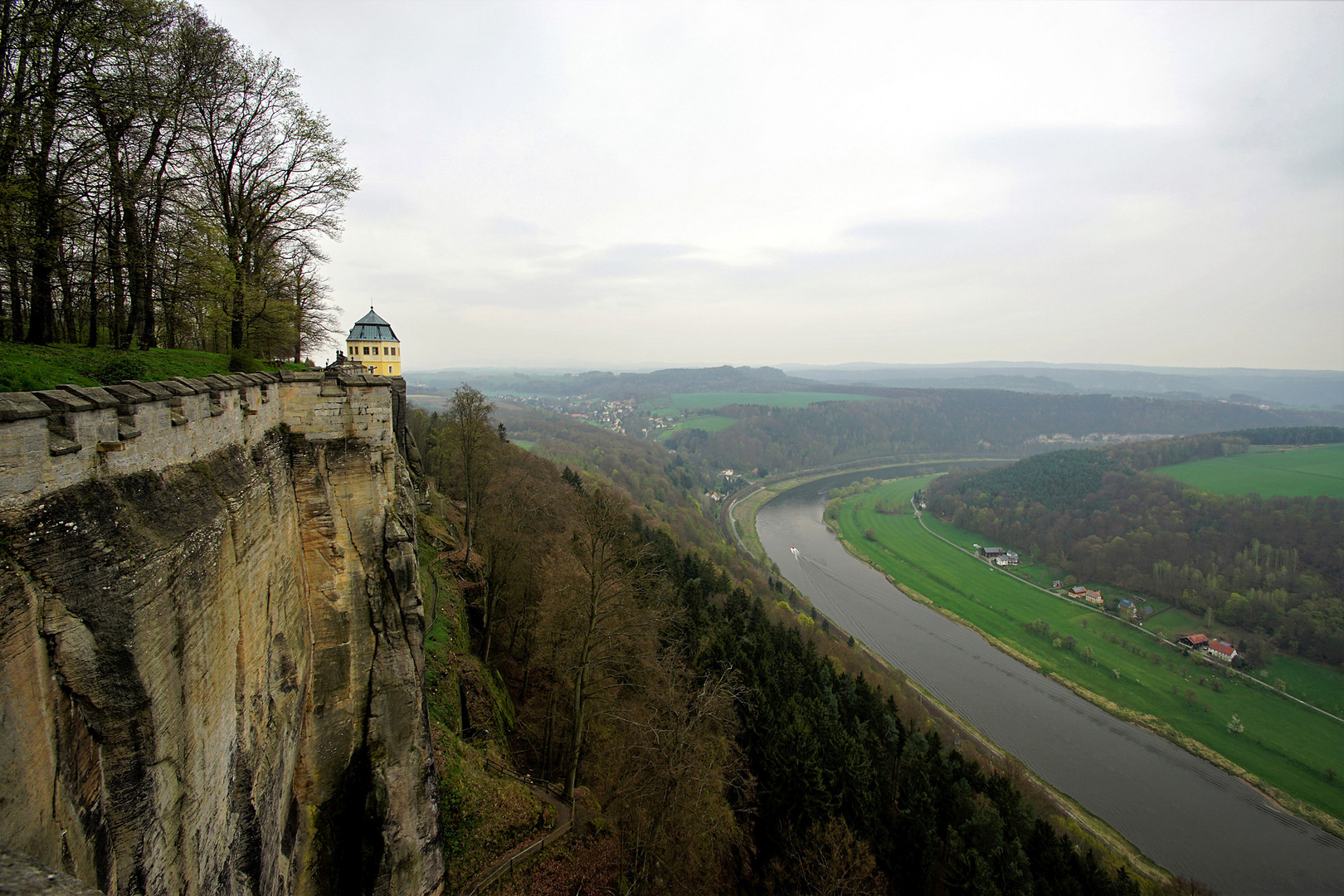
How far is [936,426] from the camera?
18200cm

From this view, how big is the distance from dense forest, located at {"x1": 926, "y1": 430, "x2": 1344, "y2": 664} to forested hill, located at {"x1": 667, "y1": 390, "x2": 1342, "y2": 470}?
5378cm

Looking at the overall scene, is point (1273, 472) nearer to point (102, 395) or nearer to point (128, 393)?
point (128, 393)

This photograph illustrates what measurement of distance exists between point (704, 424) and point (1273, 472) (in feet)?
385

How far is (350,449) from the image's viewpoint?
28.7ft

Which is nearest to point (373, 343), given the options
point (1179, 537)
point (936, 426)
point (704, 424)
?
point (1179, 537)

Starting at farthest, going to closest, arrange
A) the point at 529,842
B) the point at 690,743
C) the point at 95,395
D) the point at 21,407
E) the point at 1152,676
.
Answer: the point at 1152,676
the point at 690,743
the point at 529,842
the point at 95,395
the point at 21,407

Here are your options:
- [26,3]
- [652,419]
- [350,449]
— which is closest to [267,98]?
[26,3]

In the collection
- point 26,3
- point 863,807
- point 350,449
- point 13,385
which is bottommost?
point 863,807

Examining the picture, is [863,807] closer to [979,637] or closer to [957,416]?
[979,637]

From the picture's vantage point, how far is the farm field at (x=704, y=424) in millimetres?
151250

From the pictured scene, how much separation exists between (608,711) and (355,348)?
69.3ft

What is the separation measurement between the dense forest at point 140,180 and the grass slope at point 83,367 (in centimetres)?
248

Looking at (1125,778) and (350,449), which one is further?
(1125,778)

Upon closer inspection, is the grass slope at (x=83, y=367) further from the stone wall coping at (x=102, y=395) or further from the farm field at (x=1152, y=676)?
the farm field at (x=1152, y=676)
